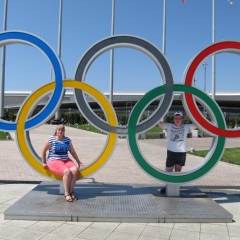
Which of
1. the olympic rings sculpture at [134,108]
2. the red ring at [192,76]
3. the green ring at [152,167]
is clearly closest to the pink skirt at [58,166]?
the olympic rings sculpture at [134,108]

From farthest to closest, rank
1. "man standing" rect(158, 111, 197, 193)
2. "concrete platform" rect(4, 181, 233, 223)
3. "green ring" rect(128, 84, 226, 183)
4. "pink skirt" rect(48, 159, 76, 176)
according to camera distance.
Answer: "man standing" rect(158, 111, 197, 193) → "green ring" rect(128, 84, 226, 183) → "pink skirt" rect(48, 159, 76, 176) → "concrete platform" rect(4, 181, 233, 223)

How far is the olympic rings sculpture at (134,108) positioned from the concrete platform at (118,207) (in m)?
0.47

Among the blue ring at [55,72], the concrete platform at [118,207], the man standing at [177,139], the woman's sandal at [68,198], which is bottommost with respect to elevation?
the concrete platform at [118,207]

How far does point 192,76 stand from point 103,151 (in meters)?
2.35

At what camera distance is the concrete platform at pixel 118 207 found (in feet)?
18.0

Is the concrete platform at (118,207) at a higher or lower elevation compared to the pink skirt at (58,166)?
lower

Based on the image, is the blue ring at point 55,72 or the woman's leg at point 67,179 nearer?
the woman's leg at point 67,179

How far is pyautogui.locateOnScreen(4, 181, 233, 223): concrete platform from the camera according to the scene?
550 centimetres

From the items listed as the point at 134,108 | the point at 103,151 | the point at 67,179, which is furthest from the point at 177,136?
the point at 67,179

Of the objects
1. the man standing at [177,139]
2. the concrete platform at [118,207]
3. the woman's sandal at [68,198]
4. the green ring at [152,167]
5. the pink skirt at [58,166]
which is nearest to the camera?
the concrete platform at [118,207]

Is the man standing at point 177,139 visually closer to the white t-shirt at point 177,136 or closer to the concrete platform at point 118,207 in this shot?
the white t-shirt at point 177,136

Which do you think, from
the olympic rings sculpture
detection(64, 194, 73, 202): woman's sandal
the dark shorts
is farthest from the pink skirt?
the dark shorts

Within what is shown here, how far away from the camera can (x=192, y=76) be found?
22.2 feet

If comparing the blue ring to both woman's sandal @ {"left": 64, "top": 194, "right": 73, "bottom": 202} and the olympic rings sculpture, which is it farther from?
woman's sandal @ {"left": 64, "top": 194, "right": 73, "bottom": 202}
